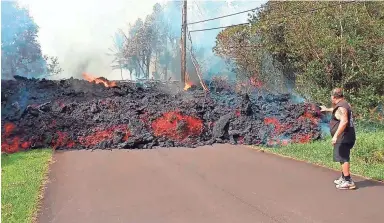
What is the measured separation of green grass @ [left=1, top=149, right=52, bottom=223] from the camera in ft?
19.5

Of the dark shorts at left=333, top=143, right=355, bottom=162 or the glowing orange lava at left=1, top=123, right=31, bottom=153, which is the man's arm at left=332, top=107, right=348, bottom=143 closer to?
the dark shorts at left=333, top=143, right=355, bottom=162

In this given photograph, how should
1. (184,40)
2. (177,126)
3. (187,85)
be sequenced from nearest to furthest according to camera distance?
(177,126)
(184,40)
(187,85)

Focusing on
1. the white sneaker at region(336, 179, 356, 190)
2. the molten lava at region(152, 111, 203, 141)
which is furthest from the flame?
the white sneaker at region(336, 179, 356, 190)

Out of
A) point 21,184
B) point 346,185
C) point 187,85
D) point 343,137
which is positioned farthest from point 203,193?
point 187,85

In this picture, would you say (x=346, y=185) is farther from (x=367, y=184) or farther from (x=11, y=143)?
(x=11, y=143)

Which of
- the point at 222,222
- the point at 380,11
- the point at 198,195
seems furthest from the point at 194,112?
the point at 222,222

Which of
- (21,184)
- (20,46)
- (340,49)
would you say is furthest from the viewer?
(20,46)

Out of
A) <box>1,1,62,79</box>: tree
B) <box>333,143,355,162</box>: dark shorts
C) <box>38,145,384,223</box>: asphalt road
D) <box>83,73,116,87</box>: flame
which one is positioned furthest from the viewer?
<box>1,1,62,79</box>: tree

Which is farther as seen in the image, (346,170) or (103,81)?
(103,81)

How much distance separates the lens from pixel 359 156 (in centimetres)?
981

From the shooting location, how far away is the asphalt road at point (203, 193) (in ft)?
18.9

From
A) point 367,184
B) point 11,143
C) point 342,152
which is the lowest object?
point 11,143

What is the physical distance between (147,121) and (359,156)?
25.2ft

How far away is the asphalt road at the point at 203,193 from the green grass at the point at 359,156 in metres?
0.42
